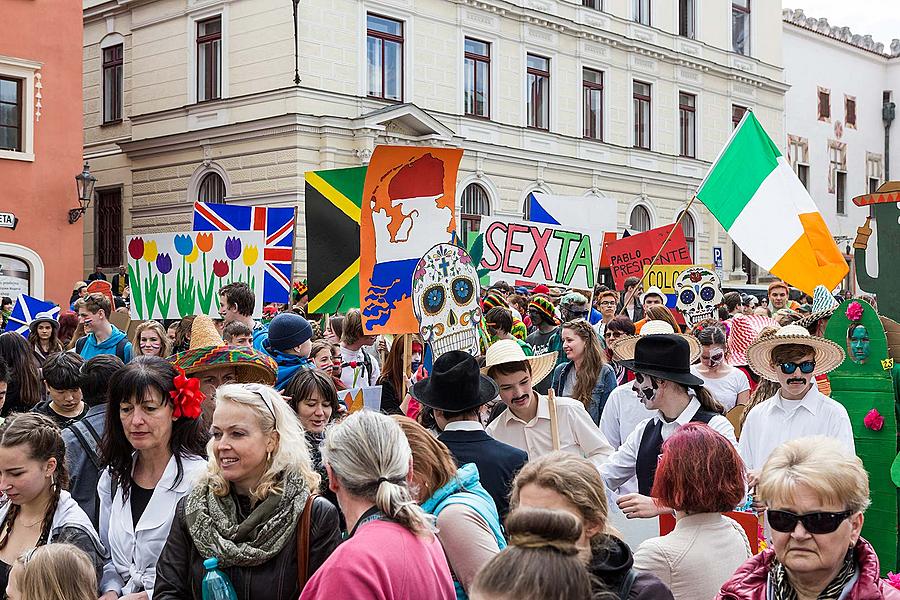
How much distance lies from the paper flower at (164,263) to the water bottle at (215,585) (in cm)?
798

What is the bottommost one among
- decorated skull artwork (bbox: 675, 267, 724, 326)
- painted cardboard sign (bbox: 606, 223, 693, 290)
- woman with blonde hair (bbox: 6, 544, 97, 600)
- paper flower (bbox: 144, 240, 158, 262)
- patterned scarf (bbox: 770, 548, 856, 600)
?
woman with blonde hair (bbox: 6, 544, 97, 600)

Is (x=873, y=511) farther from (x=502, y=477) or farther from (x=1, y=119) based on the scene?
(x=1, y=119)

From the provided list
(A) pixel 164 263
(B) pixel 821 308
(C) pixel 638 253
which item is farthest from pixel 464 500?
(C) pixel 638 253

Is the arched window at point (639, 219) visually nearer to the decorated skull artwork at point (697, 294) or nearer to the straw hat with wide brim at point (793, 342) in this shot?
the decorated skull artwork at point (697, 294)

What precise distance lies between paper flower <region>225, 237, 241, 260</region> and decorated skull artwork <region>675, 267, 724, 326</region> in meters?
6.22

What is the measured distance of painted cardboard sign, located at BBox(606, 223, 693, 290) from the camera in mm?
16812

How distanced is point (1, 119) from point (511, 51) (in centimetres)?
1249

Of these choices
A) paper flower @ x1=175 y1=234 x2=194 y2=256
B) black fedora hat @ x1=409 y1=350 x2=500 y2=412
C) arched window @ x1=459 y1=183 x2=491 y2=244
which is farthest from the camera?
arched window @ x1=459 y1=183 x2=491 y2=244

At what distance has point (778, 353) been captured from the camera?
6348 millimetres

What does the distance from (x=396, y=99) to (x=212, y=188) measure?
15.4ft

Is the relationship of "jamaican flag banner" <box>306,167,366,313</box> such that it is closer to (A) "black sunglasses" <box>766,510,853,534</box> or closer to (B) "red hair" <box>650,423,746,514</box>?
(B) "red hair" <box>650,423,746,514</box>

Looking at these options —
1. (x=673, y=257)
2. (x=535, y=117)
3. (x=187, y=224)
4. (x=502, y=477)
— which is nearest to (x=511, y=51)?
(x=535, y=117)

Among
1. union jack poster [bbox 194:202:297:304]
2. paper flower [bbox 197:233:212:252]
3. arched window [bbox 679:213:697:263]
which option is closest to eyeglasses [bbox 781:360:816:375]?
union jack poster [bbox 194:202:297:304]

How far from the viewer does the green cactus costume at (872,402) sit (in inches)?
254
